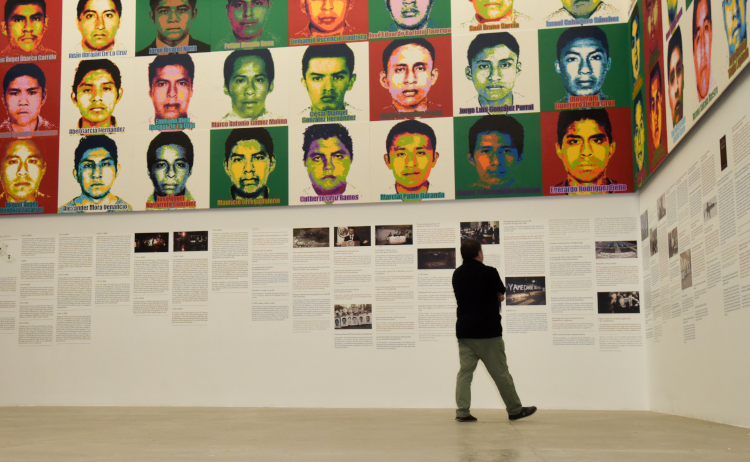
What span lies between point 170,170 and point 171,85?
44.0 inches

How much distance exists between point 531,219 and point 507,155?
2.69 ft

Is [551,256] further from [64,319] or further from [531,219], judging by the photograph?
[64,319]

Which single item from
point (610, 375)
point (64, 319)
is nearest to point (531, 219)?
point (610, 375)

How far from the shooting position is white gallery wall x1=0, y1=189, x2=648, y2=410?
8.20 meters

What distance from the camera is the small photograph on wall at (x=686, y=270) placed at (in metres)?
6.31

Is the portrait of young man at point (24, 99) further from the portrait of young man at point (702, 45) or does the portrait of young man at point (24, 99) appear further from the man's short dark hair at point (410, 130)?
the portrait of young man at point (702, 45)

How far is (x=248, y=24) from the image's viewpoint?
9250mm

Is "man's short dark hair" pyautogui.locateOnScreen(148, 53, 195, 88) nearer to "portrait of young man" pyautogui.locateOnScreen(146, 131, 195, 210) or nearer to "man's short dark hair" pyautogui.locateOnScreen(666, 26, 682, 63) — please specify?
"portrait of young man" pyautogui.locateOnScreen(146, 131, 195, 210)

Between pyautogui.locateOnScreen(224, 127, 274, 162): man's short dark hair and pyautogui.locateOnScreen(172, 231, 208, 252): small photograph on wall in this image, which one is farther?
pyautogui.locateOnScreen(224, 127, 274, 162): man's short dark hair

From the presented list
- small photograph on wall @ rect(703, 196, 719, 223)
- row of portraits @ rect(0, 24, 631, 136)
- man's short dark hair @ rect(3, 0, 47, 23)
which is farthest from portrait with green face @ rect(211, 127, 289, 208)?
small photograph on wall @ rect(703, 196, 719, 223)

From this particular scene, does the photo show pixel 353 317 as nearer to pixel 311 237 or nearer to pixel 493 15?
pixel 311 237

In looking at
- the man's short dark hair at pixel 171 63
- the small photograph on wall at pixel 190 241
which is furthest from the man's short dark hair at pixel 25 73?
the small photograph on wall at pixel 190 241

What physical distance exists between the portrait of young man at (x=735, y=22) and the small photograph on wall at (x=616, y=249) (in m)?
3.49

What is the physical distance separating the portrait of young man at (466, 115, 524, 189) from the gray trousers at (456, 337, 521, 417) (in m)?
2.85
